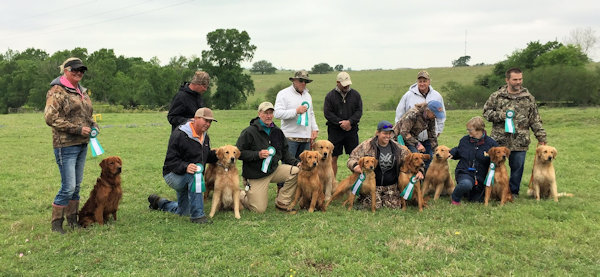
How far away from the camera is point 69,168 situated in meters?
4.81

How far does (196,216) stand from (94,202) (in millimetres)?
1336

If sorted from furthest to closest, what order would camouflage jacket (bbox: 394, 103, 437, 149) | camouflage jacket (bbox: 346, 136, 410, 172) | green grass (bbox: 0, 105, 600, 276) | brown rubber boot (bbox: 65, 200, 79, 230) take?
camouflage jacket (bbox: 394, 103, 437, 149), camouflage jacket (bbox: 346, 136, 410, 172), brown rubber boot (bbox: 65, 200, 79, 230), green grass (bbox: 0, 105, 600, 276)

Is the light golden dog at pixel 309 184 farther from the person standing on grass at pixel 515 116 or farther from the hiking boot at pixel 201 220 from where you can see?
the person standing on grass at pixel 515 116

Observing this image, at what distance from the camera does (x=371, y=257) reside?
421 centimetres

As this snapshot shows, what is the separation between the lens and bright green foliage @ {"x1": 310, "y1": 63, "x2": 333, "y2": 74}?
92319 mm

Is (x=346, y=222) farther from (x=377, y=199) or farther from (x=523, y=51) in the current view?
(x=523, y=51)

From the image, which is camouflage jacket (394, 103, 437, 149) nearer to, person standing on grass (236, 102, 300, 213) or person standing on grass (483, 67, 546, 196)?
person standing on grass (483, 67, 546, 196)

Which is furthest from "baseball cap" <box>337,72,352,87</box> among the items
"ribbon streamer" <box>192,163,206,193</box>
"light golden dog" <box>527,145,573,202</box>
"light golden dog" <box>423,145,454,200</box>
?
"light golden dog" <box>527,145,573,202</box>

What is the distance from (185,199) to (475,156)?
4610 millimetres

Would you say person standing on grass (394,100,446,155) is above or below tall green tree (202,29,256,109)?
below

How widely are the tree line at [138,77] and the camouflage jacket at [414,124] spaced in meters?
39.2

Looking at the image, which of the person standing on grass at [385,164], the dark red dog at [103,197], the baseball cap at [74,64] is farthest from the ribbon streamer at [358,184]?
the baseball cap at [74,64]

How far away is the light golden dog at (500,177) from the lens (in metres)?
6.06

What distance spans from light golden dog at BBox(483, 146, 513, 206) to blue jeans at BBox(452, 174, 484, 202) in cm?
Result: 17
